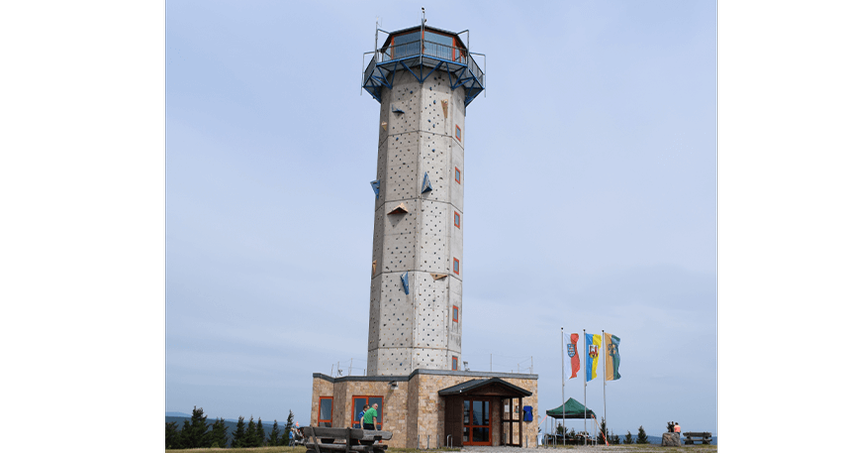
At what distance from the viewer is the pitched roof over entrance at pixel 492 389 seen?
27.5 m

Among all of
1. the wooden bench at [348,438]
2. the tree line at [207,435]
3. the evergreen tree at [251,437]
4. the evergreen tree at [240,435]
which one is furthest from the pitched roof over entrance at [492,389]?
the evergreen tree at [240,435]

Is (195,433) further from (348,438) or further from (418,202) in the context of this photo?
(348,438)

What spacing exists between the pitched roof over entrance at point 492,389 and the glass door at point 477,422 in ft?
4.03

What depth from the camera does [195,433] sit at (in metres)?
58.0

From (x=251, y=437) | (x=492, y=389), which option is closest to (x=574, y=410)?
(x=492, y=389)

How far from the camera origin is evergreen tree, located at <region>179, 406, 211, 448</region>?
187 feet

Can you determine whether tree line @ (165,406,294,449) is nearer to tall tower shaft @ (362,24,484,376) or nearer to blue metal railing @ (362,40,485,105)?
tall tower shaft @ (362,24,484,376)

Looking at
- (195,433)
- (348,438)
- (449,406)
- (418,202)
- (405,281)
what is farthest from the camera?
(195,433)

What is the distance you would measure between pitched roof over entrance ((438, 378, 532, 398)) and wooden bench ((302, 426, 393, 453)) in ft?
40.2

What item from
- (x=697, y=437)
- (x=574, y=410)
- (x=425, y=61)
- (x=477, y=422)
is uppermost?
(x=425, y=61)

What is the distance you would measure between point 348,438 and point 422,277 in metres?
19.9

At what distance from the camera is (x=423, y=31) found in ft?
124

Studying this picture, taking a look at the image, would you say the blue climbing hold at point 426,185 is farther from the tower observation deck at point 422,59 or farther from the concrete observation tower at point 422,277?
the tower observation deck at point 422,59
